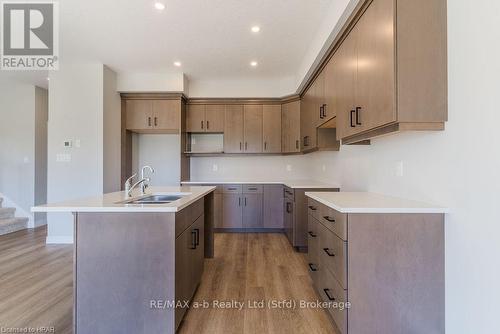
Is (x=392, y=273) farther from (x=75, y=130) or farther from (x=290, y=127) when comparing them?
(x=75, y=130)

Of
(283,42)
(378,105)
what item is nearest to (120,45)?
(283,42)

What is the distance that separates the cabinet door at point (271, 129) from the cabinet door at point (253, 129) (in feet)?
0.30

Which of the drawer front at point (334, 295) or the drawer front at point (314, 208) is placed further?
the drawer front at point (314, 208)

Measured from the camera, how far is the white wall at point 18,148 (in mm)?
4902

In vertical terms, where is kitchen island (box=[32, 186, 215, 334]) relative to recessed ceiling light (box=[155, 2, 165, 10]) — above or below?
below

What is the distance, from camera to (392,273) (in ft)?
5.09

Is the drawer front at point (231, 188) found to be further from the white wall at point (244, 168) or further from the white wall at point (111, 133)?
the white wall at point (111, 133)

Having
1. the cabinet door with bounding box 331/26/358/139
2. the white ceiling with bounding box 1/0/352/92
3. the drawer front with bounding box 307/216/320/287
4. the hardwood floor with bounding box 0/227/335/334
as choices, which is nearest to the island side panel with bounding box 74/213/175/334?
the hardwood floor with bounding box 0/227/335/334

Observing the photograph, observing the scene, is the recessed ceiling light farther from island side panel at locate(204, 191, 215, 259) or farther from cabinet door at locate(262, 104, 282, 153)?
cabinet door at locate(262, 104, 282, 153)

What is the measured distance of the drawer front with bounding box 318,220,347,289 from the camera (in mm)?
1594

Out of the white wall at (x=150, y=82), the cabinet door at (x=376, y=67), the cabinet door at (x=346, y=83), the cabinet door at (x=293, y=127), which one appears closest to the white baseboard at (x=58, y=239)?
the white wall at (x=150, y=82)

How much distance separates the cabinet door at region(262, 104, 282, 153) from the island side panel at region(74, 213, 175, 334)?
3228 millimetres

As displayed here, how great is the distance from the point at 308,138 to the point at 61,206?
315 cm

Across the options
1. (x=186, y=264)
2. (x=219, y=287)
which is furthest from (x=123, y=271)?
(x=219, y=287)
